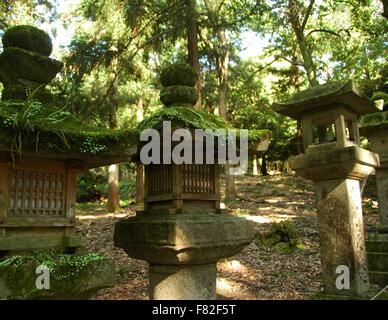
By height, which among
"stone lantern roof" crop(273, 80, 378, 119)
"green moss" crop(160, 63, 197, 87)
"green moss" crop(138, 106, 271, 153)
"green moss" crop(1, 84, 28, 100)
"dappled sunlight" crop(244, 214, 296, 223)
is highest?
"green moss" crop(160, 63, 197, 87)

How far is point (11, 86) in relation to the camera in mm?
4328

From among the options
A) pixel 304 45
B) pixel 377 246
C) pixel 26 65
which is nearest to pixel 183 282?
pixel 26 65

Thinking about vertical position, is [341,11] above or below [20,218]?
above

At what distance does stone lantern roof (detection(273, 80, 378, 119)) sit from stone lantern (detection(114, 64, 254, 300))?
1.85m

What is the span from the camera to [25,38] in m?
4.53

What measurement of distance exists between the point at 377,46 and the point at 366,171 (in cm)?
1171

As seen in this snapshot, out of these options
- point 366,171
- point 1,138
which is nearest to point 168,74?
point 1,138

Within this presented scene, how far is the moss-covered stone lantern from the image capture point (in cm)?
369

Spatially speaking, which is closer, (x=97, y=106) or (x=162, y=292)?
(x=162, y=292)

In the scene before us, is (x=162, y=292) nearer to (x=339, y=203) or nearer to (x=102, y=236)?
(x=339, y=203)

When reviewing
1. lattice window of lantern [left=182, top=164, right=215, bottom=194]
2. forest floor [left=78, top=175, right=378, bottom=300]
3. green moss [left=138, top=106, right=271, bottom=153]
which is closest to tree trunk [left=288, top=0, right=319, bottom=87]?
forest floor [left=78, top=175, right=378, bottom=300]

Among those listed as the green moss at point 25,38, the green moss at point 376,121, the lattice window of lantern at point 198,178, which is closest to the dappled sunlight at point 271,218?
the green moss at point 376,121

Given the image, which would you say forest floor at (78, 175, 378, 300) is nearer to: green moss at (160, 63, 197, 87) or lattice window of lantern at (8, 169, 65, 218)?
lattice window of lantern at (8, 169, 65, 218)

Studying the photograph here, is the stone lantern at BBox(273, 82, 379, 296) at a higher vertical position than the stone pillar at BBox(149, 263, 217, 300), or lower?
higher
